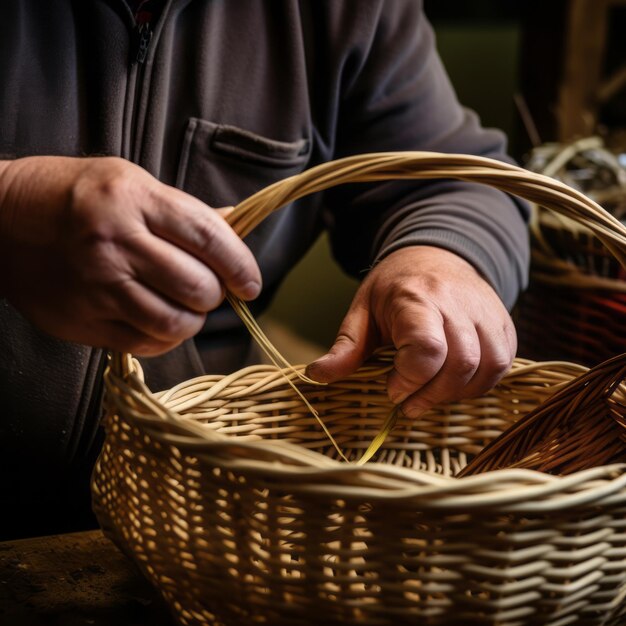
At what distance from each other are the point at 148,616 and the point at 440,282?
0.32 m

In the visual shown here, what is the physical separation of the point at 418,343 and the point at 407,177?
129 mm

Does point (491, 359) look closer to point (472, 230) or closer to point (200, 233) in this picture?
point (472, 230)

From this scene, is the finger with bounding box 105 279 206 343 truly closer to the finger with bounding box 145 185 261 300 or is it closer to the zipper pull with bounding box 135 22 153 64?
the finger with bounding box 145 185 261 300

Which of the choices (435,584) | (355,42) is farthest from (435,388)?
(355,42)

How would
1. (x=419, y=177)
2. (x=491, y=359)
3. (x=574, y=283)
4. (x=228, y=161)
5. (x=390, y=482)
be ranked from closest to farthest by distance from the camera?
1. (x=390, y=482)
2. (x=419, y=177)
3. (x=491, y=359)
4. (x=228, y=161)
5. (x=574, y=283)

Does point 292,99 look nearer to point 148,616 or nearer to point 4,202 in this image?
point 4,202

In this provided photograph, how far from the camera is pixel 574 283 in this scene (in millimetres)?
951

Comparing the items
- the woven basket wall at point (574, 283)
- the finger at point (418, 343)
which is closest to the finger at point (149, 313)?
the finger at point (418, 343)

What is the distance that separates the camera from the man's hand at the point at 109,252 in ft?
1.37

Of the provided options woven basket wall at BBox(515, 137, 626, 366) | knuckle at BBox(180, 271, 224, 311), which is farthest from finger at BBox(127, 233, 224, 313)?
woven basket wall at BBox(515, 137, 626, 366)

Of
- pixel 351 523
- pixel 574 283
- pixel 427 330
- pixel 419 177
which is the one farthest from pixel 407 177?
pixel 574 283

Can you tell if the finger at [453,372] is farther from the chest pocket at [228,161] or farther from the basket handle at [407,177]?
the chest pocket at [228,161]

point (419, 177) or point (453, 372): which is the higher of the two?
point (419, 177)

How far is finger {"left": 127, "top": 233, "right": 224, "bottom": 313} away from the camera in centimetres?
42
